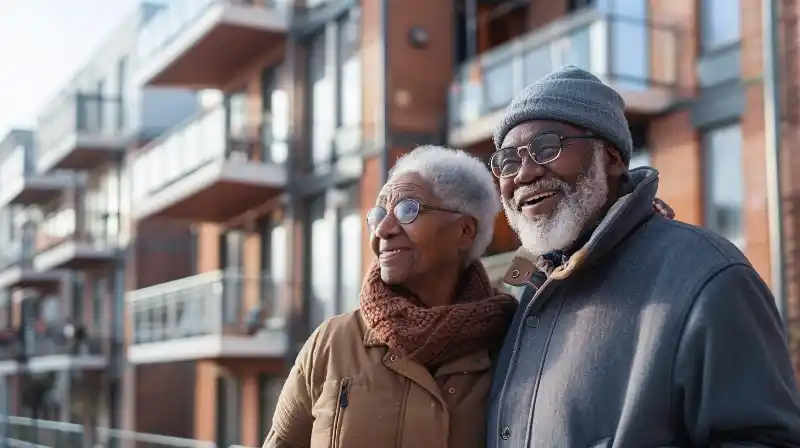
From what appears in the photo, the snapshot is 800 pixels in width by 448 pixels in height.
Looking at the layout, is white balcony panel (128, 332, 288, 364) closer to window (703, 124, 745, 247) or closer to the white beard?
window (703, 124, 745, 247)

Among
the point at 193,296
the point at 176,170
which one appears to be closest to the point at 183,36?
the point at 176,170

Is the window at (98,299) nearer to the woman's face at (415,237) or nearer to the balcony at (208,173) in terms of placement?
the balcony at (208,173)

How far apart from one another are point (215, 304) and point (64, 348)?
14.6 metres

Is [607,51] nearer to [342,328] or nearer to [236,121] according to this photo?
[236,121]

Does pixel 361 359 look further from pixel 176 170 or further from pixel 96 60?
pixel 96 60

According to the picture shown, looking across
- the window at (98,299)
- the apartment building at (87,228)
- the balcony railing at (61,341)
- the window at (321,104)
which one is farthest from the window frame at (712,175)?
the window at (98,299)

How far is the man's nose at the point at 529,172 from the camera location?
296 cm

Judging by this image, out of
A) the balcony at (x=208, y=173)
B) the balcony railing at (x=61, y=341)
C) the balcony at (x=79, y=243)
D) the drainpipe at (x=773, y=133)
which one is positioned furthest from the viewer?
the balcony railing at (x=61, y=341)

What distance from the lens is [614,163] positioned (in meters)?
2.97

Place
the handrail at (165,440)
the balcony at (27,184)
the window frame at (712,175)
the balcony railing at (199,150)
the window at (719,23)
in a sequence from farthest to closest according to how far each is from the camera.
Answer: the balcony at (27,184) < the balcony railing at (199,150) < the handrail at (165,440) < the window at (719,23) < the window frame at (712,175)

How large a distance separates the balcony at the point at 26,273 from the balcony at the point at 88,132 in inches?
237

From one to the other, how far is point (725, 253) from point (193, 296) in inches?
696

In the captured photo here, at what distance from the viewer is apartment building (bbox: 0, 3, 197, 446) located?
30188mm

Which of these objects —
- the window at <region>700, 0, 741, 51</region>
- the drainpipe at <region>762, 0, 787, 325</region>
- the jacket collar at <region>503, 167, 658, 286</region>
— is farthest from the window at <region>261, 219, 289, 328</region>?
the jacket collar at <region>503, 167, 658, 286</region>
